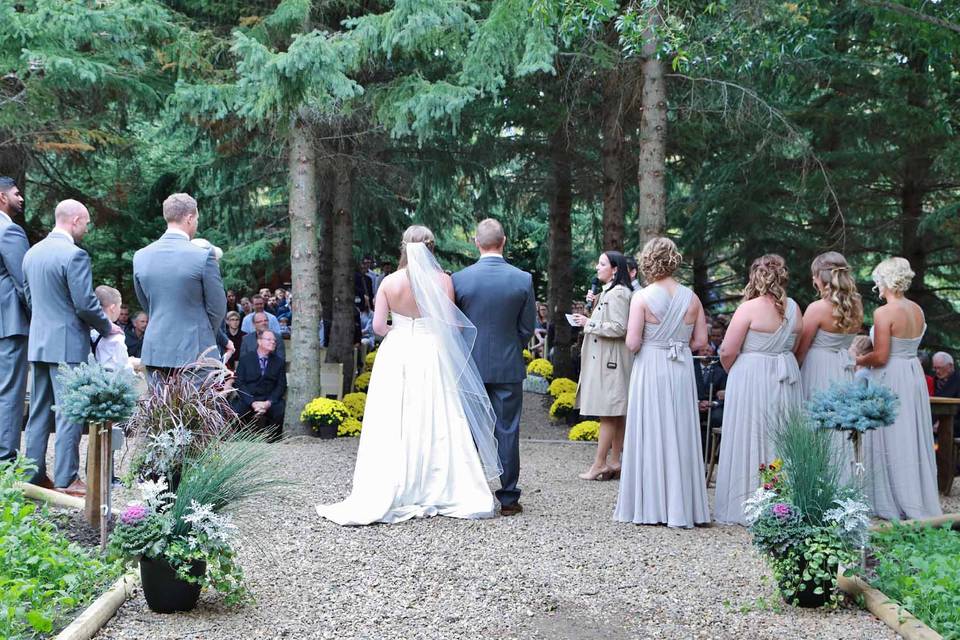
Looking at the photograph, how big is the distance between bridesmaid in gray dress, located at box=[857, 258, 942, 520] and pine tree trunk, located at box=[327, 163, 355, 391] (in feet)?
28.2

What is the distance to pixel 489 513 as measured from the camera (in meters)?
7.35

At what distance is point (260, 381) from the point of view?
11648mm

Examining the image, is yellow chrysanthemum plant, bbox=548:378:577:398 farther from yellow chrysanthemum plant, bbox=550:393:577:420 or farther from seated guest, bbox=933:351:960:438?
seated guest, bbox=933:351:960:438

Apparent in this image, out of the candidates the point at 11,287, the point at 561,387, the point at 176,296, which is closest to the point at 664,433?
the point at 176,296

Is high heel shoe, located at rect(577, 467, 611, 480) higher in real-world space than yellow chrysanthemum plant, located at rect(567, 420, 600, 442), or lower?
lower

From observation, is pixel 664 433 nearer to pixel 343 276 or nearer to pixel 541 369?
pixel 343 276

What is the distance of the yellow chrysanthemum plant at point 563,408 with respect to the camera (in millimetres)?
14234

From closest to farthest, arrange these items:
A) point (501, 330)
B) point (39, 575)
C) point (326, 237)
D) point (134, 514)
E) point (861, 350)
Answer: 1. point (134, 514)
2. point (39, 575)
3. point (501, 330)
4. point (861, 350)
5. point (326, 237)

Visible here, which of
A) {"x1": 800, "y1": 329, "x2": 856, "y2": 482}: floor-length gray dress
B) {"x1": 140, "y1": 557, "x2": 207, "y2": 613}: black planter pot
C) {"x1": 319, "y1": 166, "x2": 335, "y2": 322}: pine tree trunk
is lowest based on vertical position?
{"x1": 140, "y1": 557, "x2": 207, "y2": 613}: black planter pot

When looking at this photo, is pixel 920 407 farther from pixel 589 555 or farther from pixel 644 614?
pixel 644 614

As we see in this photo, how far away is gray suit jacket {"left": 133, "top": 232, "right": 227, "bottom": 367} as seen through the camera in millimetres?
6918

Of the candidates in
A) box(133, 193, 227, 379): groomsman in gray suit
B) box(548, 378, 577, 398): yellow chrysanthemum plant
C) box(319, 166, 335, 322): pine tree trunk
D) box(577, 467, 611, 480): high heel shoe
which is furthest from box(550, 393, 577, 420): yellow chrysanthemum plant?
box(133, 193, 227, 379): groomsman in gray suit

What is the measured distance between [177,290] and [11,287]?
4.29 ft

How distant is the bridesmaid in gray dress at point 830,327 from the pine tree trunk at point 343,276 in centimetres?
827
